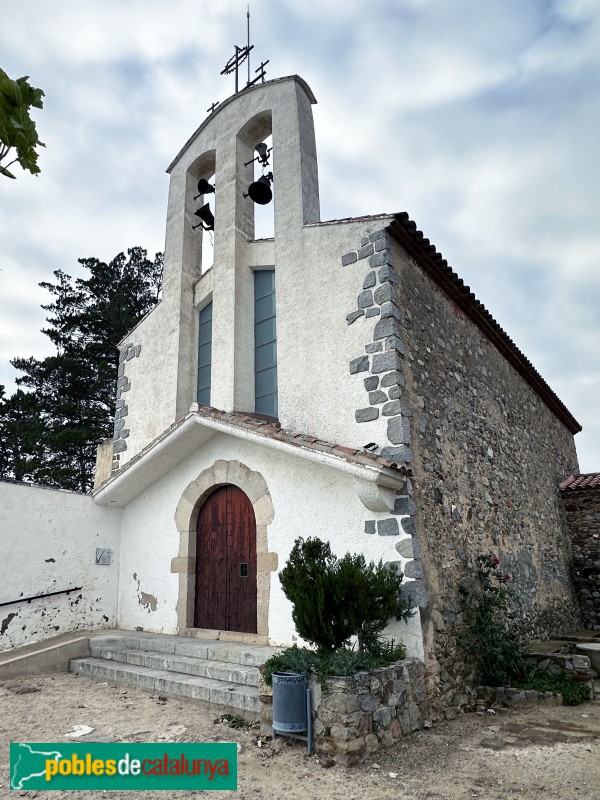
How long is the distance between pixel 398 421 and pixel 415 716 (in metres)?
2.60

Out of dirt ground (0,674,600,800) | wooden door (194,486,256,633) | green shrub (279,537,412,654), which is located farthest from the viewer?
wooden door (194,486,256,633)

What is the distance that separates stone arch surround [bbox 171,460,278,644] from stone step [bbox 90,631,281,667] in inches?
8.5

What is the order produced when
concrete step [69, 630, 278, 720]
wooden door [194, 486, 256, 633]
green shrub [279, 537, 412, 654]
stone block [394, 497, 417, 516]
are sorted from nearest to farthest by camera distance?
green shrub [279, 537, 412, 654] < concrete step [69, 630, 278, 720] < stone block [394, 497, 417, 516] < wooden door [194, 486, 256, 633]

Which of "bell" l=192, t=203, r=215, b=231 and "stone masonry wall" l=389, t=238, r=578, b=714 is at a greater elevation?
"bell" l=192, t=203, r=215, b=231

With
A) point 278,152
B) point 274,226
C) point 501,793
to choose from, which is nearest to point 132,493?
point 274,226

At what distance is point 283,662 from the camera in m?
4.02

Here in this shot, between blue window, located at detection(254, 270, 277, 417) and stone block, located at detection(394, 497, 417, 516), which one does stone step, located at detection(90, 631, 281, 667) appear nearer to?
stone block, located at detection(394, 497, 417, 516)

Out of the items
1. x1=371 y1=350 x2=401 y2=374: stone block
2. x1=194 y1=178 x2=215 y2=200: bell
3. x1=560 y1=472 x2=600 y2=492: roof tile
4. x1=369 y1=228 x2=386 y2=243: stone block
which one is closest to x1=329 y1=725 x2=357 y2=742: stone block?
x1=371 y1=350 x2=401 y2=374: stone block

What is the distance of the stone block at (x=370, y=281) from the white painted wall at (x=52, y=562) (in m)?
4.96

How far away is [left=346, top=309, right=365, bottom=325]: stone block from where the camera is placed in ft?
19.6

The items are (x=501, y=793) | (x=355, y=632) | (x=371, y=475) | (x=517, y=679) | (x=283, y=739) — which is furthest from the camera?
(x=517, y=679)

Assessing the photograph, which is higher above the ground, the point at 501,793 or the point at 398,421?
the point at 398,421

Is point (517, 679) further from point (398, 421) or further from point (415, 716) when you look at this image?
point (398, 421)

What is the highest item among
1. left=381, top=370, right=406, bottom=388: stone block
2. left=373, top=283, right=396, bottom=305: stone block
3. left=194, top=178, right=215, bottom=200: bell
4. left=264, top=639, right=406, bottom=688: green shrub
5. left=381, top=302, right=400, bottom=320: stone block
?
left=194, top=178, right=215, bottom=200: bell
